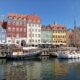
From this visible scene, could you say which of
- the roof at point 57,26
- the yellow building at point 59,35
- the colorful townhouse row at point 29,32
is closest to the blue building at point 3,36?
the colorful townhouse row at point 29,32

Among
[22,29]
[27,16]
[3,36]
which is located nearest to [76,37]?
[27,16]

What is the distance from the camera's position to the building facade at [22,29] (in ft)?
344

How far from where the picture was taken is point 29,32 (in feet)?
354

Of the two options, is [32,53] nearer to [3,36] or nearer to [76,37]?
[3,36]

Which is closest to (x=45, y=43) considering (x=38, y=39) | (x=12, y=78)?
(x=38, y=39)

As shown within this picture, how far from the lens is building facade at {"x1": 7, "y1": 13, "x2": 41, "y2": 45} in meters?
105

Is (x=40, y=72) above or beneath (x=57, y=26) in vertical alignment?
beneath

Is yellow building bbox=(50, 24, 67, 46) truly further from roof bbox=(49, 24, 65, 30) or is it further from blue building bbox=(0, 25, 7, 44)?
blue building bbox=(0, 25, 7, 44)

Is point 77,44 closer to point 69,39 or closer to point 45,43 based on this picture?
point 69,39

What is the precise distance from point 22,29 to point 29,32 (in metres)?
3.30

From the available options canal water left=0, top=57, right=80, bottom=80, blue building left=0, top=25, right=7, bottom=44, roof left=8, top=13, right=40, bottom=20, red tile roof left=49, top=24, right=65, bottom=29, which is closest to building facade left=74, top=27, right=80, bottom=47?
red tile roof left=49, top=24, right=65, bottom=29

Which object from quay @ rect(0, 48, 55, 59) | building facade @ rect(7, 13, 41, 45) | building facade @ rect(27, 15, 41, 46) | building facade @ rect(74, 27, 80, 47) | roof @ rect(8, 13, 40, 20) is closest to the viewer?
quay @ rect(0, 48, 55, 59)

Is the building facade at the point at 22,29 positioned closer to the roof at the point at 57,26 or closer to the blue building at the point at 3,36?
the blue building at the point at 3,36

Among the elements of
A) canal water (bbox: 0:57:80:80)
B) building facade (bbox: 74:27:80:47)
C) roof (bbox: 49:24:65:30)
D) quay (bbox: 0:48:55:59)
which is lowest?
canal water (bbox: 0:57:80:80)
